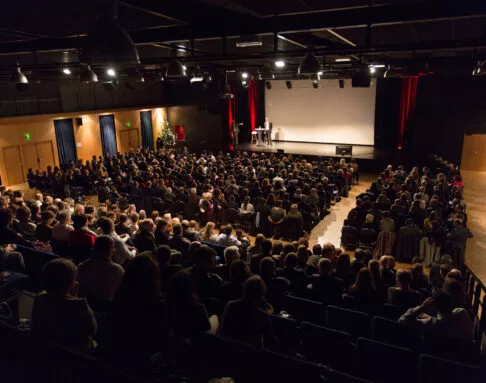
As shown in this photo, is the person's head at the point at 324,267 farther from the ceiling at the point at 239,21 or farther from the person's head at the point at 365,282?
the ceiling at the point at 239,21

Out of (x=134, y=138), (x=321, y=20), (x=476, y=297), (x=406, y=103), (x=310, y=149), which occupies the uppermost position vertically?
(x=321, y=20)

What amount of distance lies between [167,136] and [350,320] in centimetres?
1879

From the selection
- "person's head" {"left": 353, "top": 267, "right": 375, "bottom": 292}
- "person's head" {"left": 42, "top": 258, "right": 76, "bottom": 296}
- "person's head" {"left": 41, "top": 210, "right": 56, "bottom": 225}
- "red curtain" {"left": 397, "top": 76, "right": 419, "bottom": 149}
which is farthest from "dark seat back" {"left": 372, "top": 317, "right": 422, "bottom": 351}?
"red curtain" {"left": 397, "top": 76, "right": 419, "bottom": 149}

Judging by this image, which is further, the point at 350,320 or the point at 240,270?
the point at 350,320

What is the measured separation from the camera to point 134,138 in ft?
70.0

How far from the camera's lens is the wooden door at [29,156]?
1623 cm

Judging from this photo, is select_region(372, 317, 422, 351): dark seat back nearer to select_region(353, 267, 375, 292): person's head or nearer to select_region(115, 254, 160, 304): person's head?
select_region(353, 267, 375, 292): person's head


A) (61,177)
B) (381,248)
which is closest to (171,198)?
(61,177)

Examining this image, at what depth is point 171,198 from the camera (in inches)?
400

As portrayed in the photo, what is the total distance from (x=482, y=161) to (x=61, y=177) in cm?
1624

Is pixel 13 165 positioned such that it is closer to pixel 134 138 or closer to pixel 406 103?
pixel 134 138

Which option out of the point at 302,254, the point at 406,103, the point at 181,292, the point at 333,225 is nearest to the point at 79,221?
the point at 181,292

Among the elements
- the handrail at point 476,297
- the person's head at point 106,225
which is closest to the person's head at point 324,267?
the handrail at point 476,297

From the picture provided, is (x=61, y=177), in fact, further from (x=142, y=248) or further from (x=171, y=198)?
(x=142, y=248)
